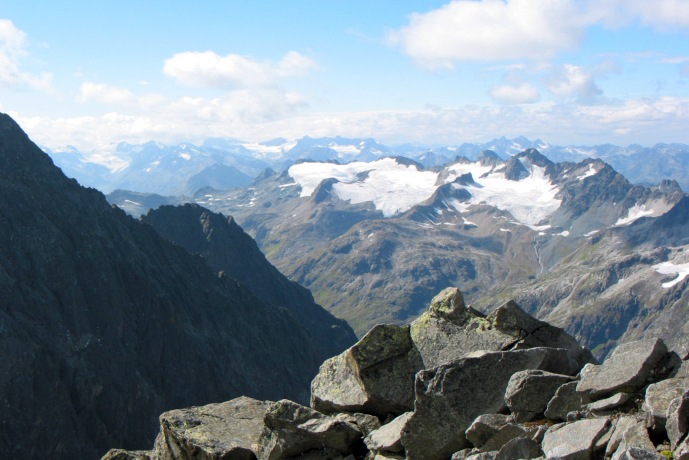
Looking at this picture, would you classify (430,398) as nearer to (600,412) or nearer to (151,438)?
(600,412)

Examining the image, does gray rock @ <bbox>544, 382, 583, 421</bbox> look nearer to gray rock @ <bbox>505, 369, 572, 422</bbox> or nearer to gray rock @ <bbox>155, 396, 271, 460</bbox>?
gray rock @ <bbox>505, 369, 572, 422</bbox>

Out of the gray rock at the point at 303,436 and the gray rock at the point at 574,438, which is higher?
the gray rock at the point at 574,438

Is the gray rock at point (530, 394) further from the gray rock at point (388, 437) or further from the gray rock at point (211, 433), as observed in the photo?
the gray rock at point (211, 433)

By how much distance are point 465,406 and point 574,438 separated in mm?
Result: 4402

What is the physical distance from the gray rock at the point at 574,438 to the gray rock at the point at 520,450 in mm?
264

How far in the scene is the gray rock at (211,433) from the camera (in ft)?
66.8

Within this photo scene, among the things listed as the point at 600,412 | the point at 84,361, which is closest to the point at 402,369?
the point at 600,412

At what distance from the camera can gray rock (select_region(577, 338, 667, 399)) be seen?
16094 mm

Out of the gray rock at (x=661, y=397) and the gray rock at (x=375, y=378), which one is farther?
the gray rock at (x=375, y=378)

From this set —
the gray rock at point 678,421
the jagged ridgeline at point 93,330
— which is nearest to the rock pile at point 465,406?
the gray rock at point 678,421

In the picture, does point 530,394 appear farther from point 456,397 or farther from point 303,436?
point 303,436

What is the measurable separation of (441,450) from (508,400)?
256 cm

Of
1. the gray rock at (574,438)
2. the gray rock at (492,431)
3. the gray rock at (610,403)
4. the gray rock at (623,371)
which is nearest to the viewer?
the gray rock at (574,438)

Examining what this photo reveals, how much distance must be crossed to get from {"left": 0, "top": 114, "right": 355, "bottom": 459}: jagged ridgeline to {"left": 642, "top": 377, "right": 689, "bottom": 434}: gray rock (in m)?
93.7
